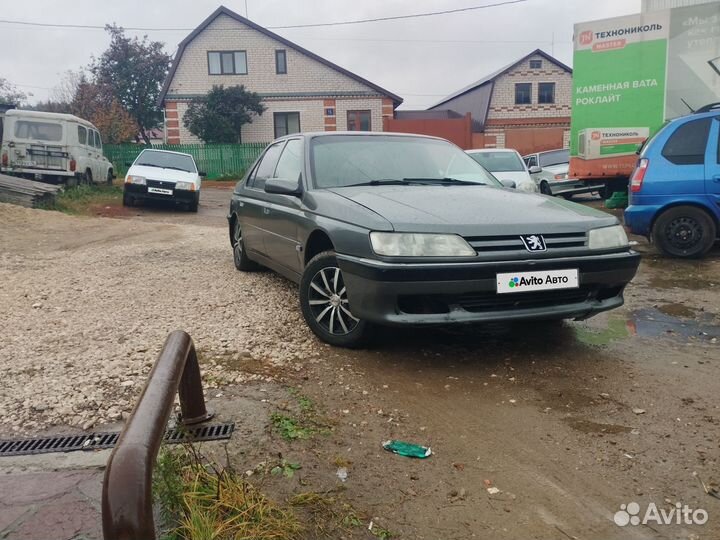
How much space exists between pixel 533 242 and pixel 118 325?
308cm

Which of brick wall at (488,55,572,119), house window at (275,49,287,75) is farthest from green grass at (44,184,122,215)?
brick wall at (488,55,572,119)

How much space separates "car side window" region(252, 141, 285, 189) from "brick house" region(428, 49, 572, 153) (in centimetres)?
2674

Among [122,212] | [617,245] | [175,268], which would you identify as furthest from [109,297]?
[122,212]

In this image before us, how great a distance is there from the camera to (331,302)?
13.0ft

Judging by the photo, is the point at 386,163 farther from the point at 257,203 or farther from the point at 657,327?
the point at 657,327

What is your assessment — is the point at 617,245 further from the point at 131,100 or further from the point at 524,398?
the point at 131,100

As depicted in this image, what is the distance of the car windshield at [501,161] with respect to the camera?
1193 centimetres

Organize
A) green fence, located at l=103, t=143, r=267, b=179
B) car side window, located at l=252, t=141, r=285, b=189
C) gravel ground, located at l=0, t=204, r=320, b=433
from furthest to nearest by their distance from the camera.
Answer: green fence, located at l=103, t=143, r=267, b=179, car side window, located at l=252, t=141, r=285, b=189, gravel ground, located at l=0, t=204, r=320, b=433

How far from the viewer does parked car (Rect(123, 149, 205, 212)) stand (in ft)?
47.5

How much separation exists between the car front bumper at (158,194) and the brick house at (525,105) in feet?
66.1

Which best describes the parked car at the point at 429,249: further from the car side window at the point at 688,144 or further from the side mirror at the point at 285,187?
the car side window at the point at 688,144

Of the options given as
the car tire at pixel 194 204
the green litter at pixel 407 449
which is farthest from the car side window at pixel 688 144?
the car tire at pixel 194 204

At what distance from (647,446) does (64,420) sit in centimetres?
279

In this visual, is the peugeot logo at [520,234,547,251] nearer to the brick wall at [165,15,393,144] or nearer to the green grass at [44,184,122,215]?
the green grass at [44,184,122,215]
